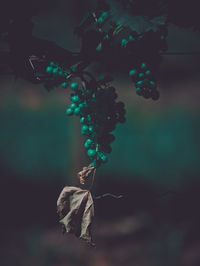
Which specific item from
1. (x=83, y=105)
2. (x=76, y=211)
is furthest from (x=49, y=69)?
(x=76, y=211)

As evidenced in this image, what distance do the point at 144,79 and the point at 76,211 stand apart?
38cm

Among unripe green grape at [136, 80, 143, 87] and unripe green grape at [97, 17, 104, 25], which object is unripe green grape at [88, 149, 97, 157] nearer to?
unripe green grape at [136, 80, 143, 87]

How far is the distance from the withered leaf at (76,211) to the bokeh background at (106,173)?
247 cm

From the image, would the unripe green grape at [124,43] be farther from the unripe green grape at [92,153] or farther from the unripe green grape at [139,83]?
the unripe green grape at [92,153]

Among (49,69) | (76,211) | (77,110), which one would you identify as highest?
(49,69)

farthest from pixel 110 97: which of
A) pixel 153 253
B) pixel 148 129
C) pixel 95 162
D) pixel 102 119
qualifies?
pixel 148 129

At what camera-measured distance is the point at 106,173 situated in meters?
4.26

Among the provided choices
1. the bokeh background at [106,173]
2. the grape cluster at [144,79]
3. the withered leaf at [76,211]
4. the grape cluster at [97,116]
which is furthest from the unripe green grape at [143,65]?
the bokeh background at [106,173]

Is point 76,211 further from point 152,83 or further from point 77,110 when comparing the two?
point 152,83

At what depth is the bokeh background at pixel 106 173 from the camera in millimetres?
3521

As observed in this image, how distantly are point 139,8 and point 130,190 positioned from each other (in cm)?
364

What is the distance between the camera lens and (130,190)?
4.25 meters

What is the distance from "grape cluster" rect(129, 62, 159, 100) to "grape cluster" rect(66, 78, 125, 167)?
7cm

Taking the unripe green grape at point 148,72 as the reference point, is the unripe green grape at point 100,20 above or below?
above
